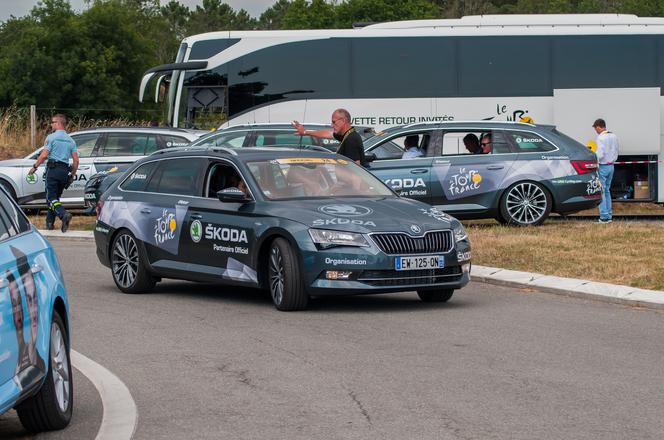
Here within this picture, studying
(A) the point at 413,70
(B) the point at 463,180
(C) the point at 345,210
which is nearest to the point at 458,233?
(C) the point at 345,210

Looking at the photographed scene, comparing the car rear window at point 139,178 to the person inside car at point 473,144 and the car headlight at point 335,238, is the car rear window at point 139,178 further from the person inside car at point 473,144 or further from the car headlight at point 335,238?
the person inside car at point 473,144

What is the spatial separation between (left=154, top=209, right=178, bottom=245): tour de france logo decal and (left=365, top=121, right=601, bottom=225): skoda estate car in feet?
23.8

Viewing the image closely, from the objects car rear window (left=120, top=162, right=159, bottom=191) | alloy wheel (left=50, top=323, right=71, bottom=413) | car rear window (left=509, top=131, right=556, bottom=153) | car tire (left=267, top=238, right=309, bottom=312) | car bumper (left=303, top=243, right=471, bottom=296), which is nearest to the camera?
alloy wheel (left=50, top=323, right=71, bottom=413)

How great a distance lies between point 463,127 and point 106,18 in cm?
6080

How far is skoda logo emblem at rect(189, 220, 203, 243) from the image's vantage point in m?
13.4

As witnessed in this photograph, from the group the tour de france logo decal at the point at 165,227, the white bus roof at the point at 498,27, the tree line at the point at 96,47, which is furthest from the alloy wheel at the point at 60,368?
the tree line at the point at 96,47

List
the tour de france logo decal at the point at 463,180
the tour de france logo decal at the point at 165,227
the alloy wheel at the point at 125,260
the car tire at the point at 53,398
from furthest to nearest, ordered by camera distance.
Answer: the tour de france logo decal at the point at 463,180 → the alloy wheel at the point at 125,260 → the tour de france logo decal at the point at 165,227 → the car tire at the point at 53,398

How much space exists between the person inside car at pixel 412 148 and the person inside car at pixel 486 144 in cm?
98

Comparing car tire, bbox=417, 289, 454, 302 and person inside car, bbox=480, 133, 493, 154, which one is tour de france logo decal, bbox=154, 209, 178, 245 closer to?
car tire, bbox=417, 289, 454, 302

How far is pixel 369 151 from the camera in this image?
2127cm

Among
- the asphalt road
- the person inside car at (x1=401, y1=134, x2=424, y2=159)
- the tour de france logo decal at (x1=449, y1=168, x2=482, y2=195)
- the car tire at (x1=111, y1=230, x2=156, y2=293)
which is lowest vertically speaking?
the asphalt road

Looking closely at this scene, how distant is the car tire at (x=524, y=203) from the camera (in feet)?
68.3

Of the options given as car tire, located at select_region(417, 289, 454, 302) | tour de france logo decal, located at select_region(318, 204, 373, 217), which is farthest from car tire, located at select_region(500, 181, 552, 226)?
tour de france logo decal, located at select_region(318, 204, 373, 217)

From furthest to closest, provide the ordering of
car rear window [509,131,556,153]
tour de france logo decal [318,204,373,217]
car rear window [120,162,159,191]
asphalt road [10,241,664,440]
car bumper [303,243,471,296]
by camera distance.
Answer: car rear window [509,131,556,153] → car rear window [120,162,159,191] → tour de france logo decal [318,204,373,217] → car bumper [303,243,471,296] → asphalt road [10,241,664,440]
